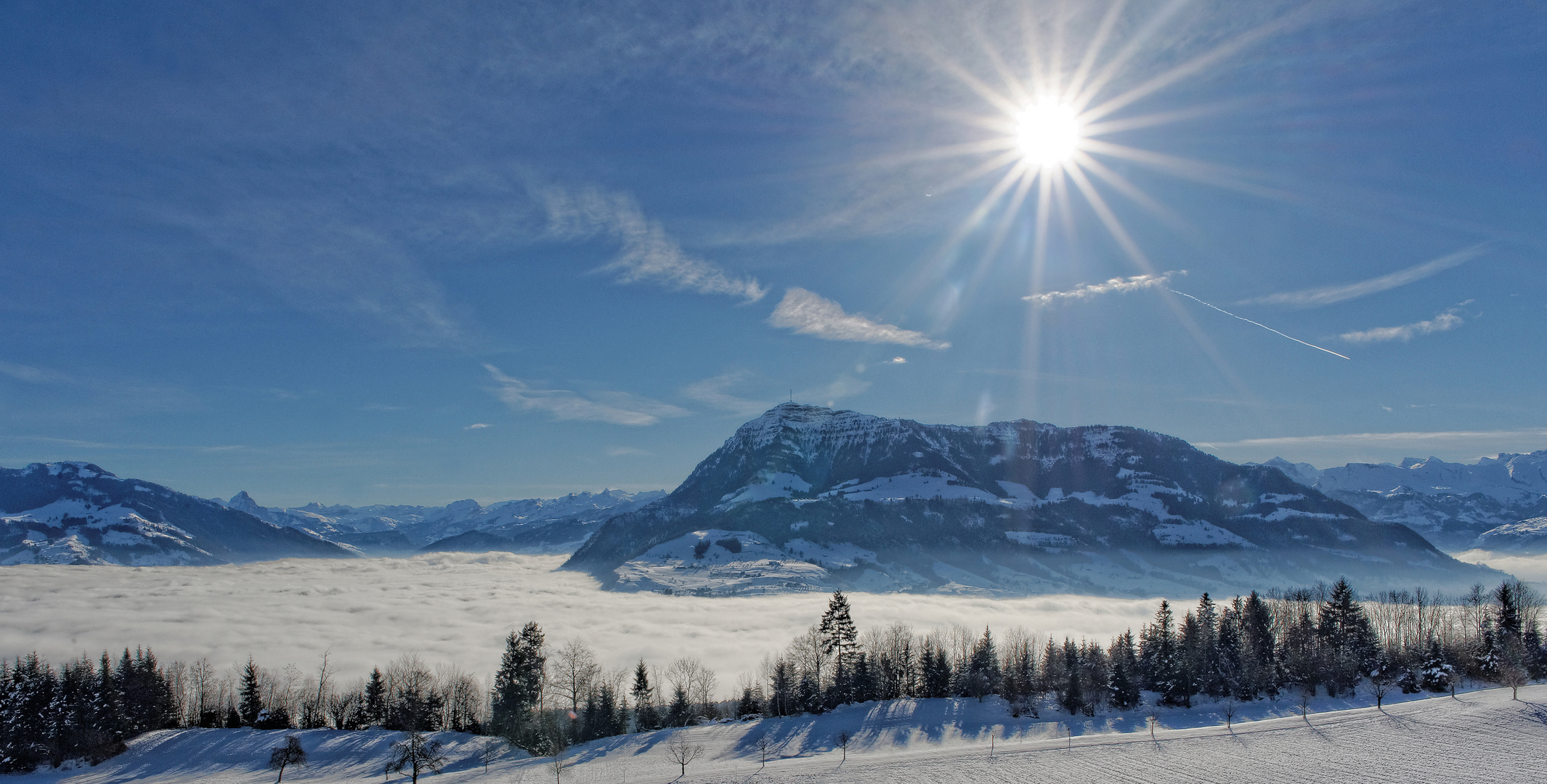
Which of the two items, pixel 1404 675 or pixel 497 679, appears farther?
pixel 497 679

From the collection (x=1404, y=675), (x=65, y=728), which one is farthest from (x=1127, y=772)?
(x=65, y=728)

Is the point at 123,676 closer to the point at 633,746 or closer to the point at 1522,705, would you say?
the point at 633,746

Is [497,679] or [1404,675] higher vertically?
[1404,675]

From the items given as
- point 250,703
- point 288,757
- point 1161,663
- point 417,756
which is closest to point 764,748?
point 417,756

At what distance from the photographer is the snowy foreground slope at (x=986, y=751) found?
71.6m

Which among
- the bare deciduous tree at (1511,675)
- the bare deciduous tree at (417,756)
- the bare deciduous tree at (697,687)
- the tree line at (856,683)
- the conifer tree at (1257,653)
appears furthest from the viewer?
the bare deciduous tree at (697,687)

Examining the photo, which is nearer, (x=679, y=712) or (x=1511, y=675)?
(x=1511, y=675)

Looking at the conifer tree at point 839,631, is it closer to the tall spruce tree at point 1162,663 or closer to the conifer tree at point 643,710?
the conifer tree at point 643,710

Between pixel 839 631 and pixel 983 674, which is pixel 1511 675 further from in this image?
pixel 839 631

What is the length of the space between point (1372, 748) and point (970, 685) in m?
60.3


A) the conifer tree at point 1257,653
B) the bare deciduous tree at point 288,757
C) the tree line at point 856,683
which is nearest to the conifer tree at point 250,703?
the tree line at point 856,683

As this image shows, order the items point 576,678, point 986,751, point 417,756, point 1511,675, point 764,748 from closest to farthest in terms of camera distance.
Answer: point 986,751 → point 417,756 → point 764,748 → point 1511,675 → point 576,678

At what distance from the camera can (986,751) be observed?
8688 centimetres

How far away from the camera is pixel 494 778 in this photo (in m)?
89.8
